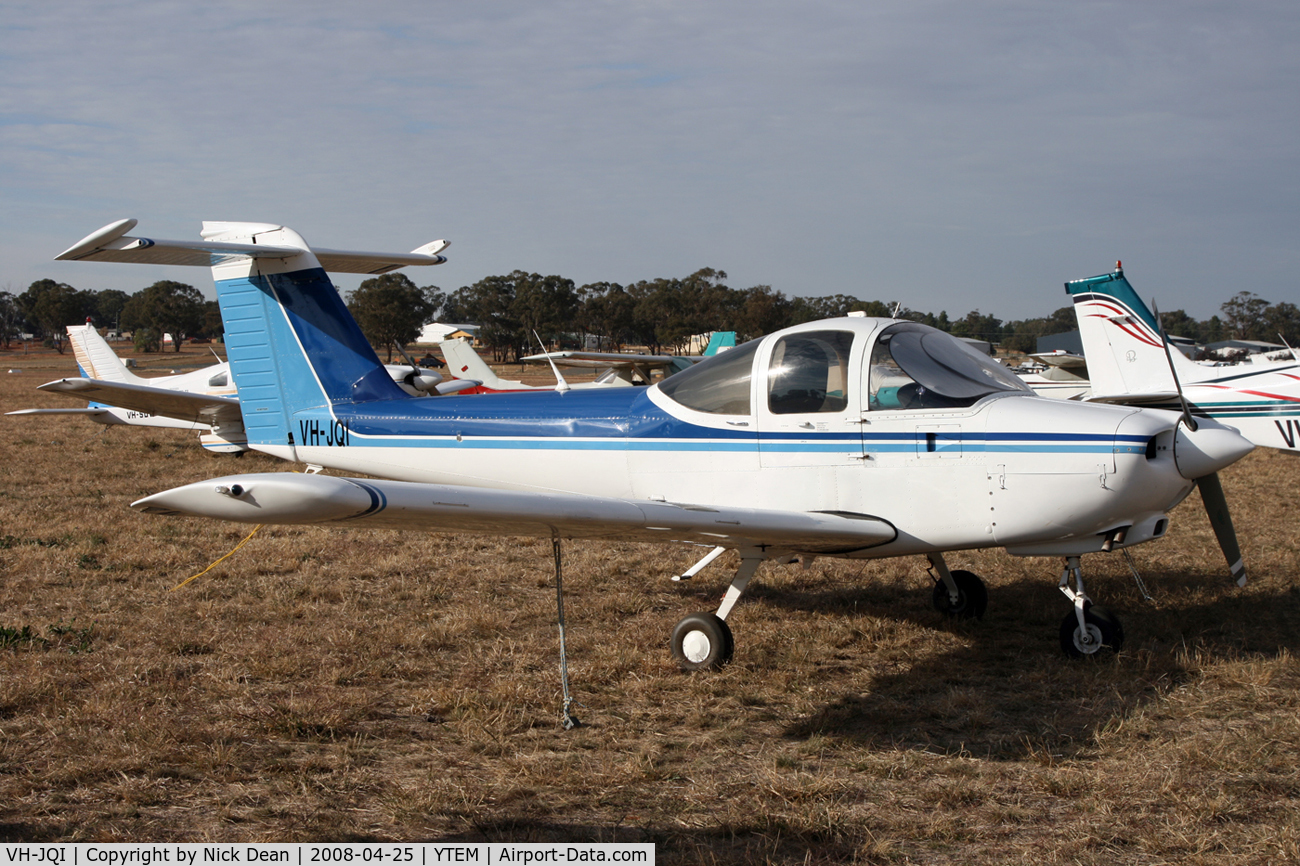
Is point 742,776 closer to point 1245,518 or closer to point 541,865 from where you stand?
point 541,865

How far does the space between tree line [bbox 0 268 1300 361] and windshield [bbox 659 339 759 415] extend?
194 ft

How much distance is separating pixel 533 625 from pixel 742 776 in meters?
2.53

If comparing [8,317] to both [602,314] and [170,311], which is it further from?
[602,314]

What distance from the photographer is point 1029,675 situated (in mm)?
4789

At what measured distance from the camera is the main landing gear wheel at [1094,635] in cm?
491

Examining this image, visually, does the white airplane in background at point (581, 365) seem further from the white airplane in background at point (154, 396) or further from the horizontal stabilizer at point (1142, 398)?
the horizontal stabilizer at point (1142, 398)

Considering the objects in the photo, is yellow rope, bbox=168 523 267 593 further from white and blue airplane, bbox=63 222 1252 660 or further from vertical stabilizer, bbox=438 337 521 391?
vertical stabilizer, bbox=438 337 521 391

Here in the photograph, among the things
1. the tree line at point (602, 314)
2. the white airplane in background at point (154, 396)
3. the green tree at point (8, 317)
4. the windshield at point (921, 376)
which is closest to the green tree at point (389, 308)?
the tree line at point (602, 314)

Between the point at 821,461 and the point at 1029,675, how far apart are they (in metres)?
1.61

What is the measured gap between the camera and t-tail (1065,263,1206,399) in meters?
11.8

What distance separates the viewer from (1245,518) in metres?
9.19

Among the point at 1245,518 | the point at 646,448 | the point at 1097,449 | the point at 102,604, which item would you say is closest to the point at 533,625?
the point at 646,448

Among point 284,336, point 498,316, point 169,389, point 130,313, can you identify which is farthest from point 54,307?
point 284,336

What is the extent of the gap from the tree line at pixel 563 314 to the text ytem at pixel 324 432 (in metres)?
58.3
